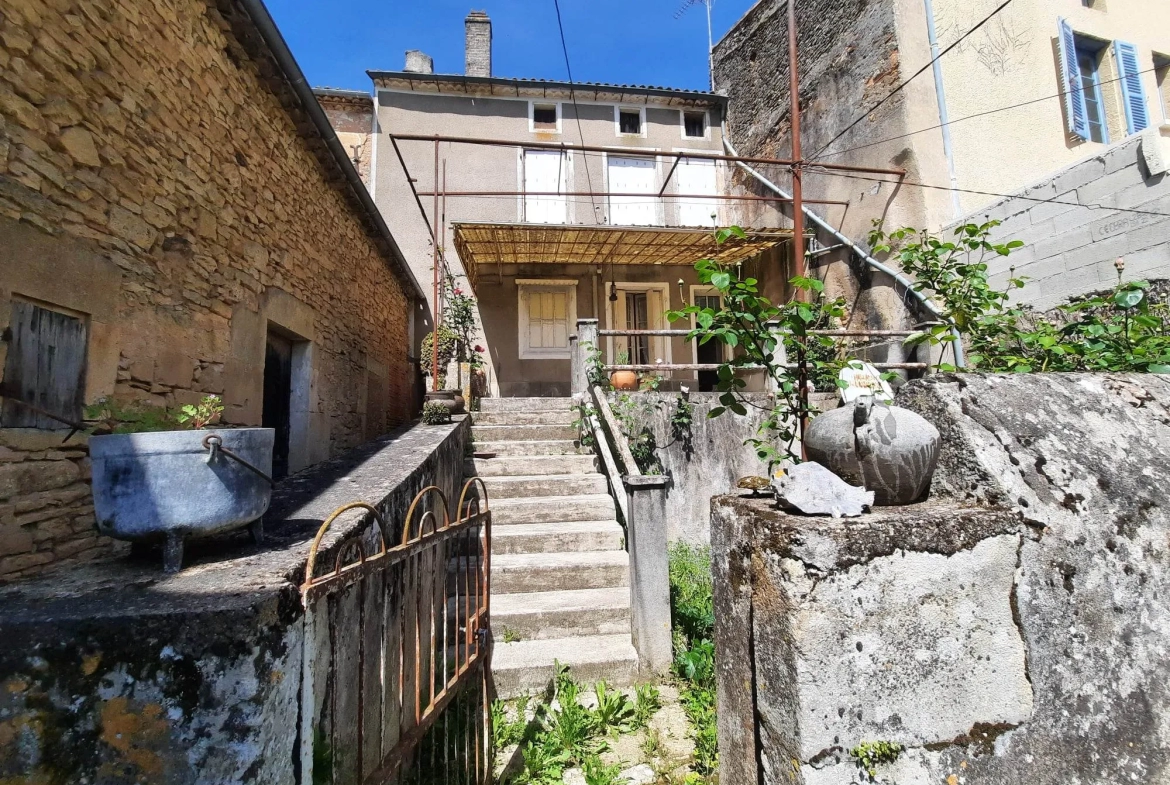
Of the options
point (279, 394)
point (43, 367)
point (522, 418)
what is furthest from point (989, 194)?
point (43, 367)

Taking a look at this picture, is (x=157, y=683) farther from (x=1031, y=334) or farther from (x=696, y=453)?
(x=696, y=453)

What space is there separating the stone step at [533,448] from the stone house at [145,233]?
178 centimetres

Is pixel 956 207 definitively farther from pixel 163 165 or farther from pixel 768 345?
pixel 163 165

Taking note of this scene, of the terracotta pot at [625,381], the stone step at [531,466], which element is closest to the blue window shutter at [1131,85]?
the terracotta pot at [625,381]

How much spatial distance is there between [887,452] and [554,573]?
115 inches

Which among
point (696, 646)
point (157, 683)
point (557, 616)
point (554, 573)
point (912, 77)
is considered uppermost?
point (912, 77)

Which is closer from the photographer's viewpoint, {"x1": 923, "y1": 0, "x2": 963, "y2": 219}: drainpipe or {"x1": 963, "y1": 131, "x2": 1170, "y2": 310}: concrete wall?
{"x1": 963, "y1": 131, "x2": 1170, "y2": 310}: concrete wall

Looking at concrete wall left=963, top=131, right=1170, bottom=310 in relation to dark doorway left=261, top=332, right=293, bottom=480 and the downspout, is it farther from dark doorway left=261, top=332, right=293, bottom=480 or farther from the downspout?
dark doorway left=261, top=332, right=293, bottom=480

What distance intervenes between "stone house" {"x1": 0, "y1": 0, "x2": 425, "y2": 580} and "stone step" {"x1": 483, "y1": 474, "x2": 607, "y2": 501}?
194cm

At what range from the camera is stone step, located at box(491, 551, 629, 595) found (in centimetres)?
389

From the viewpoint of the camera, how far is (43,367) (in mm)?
2361

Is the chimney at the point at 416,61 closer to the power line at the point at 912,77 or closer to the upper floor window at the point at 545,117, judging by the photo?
the upper floor window at the point at 545,117

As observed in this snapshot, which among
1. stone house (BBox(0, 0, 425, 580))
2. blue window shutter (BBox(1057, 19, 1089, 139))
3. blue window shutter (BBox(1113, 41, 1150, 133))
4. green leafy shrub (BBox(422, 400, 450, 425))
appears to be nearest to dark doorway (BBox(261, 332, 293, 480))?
stone house (BBox(0, 0, 425, 580))

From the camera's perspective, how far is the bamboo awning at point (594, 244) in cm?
857
